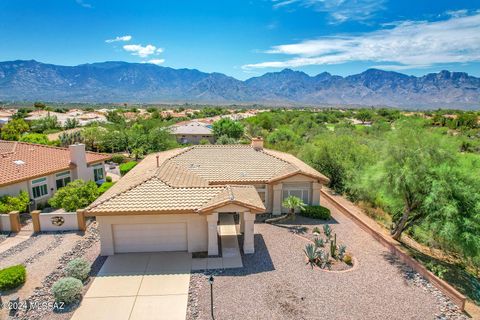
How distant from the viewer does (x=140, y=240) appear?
1706 centimetres

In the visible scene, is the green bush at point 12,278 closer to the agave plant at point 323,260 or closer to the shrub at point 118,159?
the agave plant at point 323,260

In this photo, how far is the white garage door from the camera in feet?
55.6

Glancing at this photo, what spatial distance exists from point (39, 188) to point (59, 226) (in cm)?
666

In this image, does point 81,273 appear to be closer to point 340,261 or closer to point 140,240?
point 140,240

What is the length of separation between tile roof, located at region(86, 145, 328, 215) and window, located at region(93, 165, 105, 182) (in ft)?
31.3

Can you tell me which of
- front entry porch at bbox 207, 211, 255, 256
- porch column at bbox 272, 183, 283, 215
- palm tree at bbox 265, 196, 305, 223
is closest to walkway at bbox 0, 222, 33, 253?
front entry porch at bbox 207, 211, 255, 256

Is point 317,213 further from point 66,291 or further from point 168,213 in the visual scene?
point 66,291

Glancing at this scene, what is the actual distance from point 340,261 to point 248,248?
16.2 feet

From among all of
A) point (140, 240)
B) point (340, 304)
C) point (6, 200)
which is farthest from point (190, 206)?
point (6, 200)

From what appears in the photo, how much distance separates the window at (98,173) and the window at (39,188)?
18.9ft

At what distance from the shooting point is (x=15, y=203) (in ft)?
70.4

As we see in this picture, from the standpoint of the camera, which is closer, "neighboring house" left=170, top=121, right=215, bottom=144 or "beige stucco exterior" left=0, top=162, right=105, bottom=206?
"beige stucco exterior" left=0, top=162, right=105, bottom=206

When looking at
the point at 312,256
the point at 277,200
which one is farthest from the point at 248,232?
the point at 277,200

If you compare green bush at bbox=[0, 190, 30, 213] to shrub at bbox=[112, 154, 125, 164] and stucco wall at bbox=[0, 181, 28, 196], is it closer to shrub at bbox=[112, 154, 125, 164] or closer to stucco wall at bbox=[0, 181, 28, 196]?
stucco wall at bbox=[0, 181, 28, 196]
